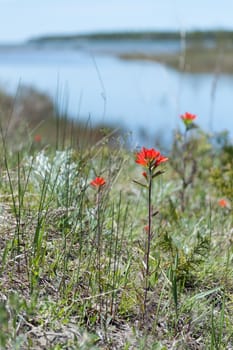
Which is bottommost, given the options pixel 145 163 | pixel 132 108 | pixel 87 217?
pixel 87 217

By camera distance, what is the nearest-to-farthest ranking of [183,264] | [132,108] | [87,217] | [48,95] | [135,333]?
[135,333] < [183,264] < [87,217] < [132,108] < [48,95]

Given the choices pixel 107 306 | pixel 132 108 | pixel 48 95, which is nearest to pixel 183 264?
pixel 107 306

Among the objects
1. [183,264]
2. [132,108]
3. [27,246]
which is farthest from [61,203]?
[132,108]

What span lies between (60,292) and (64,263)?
11 centimetres

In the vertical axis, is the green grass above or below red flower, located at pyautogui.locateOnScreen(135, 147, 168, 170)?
below

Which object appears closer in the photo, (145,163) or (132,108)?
(145,163)

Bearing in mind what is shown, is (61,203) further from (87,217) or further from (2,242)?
(2,242)

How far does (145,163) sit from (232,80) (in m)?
19.9

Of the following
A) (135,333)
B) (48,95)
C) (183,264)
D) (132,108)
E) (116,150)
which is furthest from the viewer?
(48,95)

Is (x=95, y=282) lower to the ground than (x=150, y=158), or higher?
lower

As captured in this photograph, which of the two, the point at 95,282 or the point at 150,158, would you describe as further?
the point at 95,282

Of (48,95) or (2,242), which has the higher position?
(48,95)

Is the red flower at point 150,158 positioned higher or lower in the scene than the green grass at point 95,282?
higher

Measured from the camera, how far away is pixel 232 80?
69.6 ft
